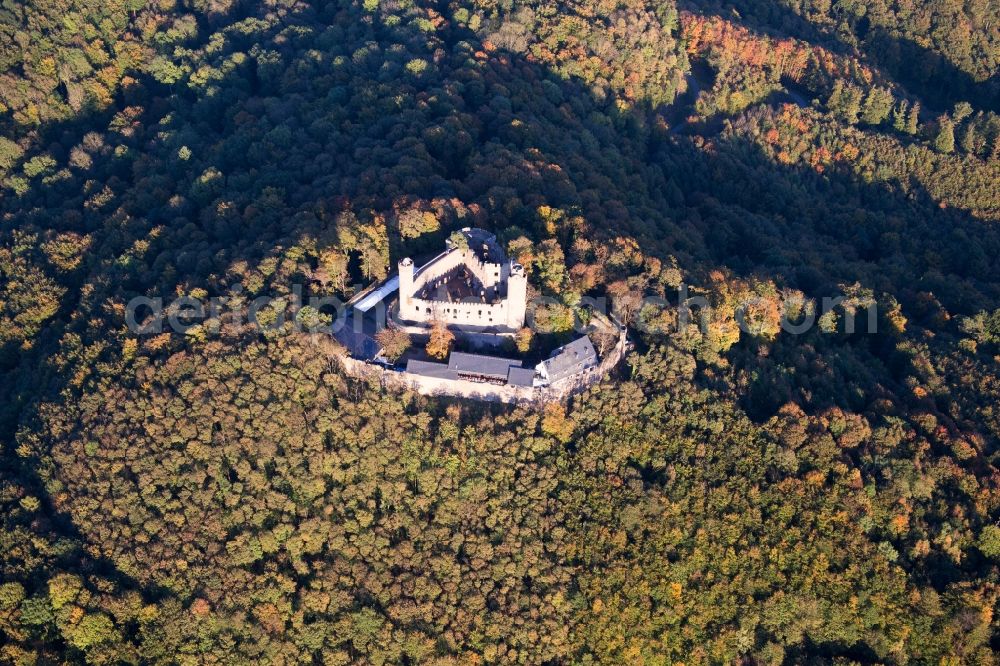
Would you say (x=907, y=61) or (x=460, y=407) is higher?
(x=907, y=61)

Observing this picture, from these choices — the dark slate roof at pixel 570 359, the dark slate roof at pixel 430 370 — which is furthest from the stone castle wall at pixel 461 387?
the dark slate roof at pixel 570 359

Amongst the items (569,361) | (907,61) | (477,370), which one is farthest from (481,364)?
(907,61)

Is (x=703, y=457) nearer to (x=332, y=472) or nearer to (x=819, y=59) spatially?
(x=332, y=472)

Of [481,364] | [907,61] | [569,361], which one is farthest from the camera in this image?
[907,61]

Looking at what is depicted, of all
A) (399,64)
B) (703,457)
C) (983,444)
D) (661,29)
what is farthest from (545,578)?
(661,29)

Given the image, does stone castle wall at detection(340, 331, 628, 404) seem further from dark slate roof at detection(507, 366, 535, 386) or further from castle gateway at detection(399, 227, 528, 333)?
castle gateway at detection(399, 227, 528, 333)

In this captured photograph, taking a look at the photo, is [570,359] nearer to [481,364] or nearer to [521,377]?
[521,377]

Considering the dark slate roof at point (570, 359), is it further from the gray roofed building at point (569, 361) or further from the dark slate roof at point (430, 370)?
the dark slate roof at point (430, 370)

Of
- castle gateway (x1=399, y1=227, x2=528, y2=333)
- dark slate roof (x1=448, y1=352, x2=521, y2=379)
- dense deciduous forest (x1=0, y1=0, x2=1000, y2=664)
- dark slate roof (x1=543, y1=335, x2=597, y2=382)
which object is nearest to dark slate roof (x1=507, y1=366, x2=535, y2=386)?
dark slate roof (x1=448, y1=352, x2=521, y2=379)
